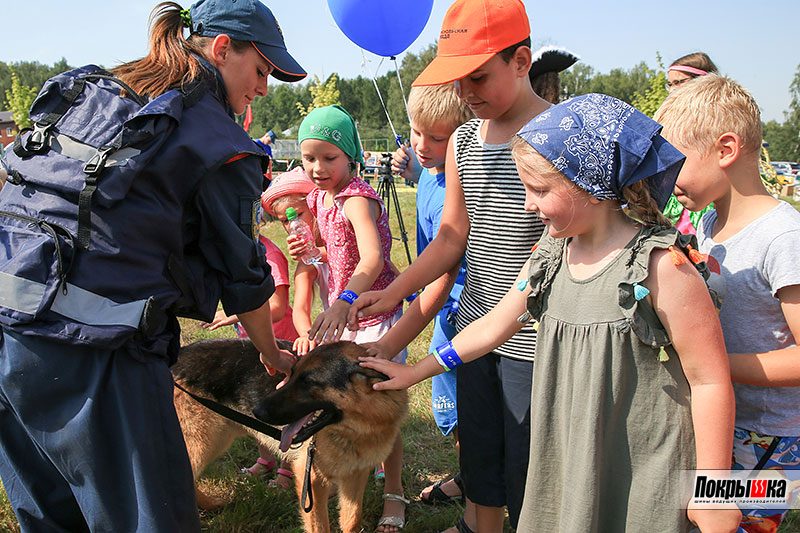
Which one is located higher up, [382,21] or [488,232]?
[382,21]

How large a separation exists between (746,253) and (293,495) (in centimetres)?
315

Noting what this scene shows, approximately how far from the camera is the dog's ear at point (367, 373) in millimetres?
2809

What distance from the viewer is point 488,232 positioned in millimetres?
2531

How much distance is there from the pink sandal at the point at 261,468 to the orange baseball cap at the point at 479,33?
3.11m

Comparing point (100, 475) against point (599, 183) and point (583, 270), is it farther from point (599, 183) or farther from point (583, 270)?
point (599, 183)

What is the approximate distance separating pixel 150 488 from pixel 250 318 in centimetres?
78

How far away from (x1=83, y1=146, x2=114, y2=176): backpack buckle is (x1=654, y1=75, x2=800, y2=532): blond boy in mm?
1996

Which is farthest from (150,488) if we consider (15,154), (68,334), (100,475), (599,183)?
(599,183)

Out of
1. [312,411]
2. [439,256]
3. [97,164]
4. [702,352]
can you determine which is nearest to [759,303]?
[702,352]

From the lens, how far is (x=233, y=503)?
370 cm

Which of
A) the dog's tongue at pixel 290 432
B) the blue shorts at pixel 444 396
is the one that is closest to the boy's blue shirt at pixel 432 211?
the blue shorts at pixel 444 396

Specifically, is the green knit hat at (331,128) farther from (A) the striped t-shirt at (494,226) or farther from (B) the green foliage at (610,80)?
(B) the green foliage at (610,80)

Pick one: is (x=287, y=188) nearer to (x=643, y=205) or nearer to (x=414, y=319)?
(x=414, y=319)

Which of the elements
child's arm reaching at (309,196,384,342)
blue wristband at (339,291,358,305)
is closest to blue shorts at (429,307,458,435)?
child's arm reaching at (309,196,384,342)
